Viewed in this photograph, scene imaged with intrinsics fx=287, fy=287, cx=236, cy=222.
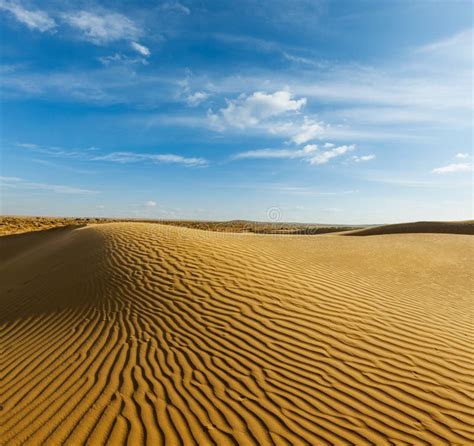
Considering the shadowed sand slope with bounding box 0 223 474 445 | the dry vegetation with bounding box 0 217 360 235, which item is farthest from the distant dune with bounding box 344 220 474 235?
the shadowed sand slope with bounding box 0 223 474 445

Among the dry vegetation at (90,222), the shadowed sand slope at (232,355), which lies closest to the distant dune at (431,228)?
the dry vegetation at (90,222)

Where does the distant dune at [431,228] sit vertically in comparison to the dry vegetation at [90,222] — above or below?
above

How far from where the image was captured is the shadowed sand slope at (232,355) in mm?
3148

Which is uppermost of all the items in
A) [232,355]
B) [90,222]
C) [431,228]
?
[431,228]

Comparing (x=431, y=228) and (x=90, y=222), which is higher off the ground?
(x=431, y=228)

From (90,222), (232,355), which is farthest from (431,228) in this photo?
(90,222)

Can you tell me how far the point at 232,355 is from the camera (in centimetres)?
441

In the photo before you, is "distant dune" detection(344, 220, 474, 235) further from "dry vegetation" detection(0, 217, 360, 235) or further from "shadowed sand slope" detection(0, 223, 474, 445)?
"shadowed sand slope" detection(0, 223, 474, 445)

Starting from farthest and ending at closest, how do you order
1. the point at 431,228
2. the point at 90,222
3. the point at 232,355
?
the point at 90,222 → the point at 431,228 → the point at 232,355

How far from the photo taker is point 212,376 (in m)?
3.95

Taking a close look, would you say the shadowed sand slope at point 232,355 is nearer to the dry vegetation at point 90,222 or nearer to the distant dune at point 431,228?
the distant dune at point 431,228

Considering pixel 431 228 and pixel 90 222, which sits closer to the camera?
pixel 431 228

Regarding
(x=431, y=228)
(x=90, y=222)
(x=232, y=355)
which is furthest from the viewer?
(x=90, y=222)

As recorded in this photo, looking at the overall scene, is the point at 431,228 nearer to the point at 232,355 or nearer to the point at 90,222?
the point at 232,355
